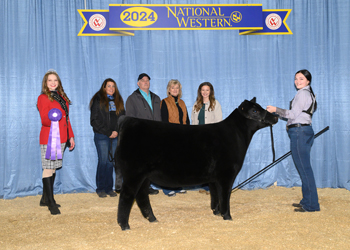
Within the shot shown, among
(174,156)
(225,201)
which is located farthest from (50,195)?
(225,201)

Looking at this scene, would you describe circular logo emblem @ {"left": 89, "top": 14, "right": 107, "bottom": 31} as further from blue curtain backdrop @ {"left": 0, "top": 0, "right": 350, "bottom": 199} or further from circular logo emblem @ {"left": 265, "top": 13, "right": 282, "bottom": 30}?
circular logo emblem @ {"left": 265, "top": 13, "right": 282, "bottom": 30}

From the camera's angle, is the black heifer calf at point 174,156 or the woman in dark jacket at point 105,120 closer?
the black heifer calf at point 174,156

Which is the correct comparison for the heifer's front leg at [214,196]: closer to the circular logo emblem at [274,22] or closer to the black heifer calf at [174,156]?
the black heifer calf at [174,156]

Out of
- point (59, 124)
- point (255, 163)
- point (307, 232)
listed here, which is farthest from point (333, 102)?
point (59, 124)

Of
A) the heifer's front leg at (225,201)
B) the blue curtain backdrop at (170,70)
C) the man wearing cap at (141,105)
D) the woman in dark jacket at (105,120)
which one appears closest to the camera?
the heifer's front leg at (225,201)

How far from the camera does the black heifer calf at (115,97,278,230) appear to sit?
290 centimetres

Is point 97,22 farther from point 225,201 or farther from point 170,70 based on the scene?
point 225,201

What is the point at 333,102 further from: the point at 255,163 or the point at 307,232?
the point at 307,232

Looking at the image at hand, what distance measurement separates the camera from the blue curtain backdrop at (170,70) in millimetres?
4832

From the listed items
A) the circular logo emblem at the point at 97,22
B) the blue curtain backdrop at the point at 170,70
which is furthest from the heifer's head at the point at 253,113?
the circular logo emblem at the point at 97,22

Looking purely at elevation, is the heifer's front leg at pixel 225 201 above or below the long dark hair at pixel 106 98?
below

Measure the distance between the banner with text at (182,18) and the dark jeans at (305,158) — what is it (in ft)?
7.54

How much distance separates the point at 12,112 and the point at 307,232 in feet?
→ 15.4

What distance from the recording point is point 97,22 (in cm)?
492
